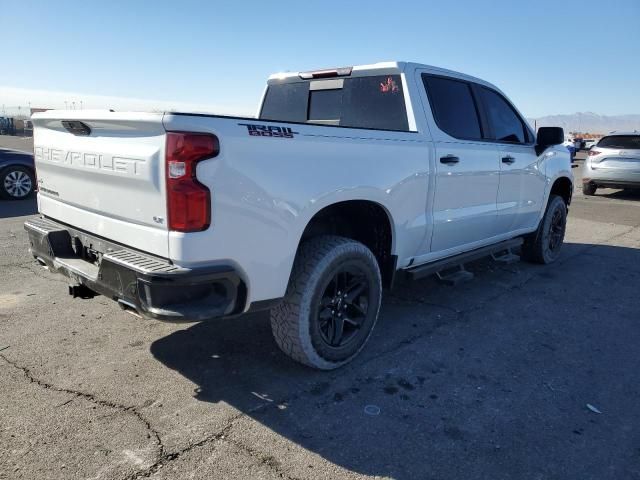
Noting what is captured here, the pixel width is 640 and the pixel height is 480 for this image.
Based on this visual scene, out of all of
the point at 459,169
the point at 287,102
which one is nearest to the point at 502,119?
the point at 459,169

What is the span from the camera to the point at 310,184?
2.89m

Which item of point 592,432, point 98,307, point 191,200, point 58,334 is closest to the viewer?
point 191,200

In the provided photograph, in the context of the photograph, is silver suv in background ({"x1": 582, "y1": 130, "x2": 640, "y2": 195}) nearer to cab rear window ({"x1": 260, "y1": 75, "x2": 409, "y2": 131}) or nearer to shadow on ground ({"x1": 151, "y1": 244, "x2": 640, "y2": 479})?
shadow on ground ({"x1": 151, "y1": 244, "x2": 640, "y2": 479})

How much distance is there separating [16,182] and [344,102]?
26.7 feet

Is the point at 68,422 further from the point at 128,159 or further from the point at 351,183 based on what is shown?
the point at 351,183

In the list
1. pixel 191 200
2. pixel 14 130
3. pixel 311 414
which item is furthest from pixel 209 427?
pixel 14 130

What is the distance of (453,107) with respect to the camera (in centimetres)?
431

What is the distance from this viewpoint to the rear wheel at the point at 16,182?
380 inches

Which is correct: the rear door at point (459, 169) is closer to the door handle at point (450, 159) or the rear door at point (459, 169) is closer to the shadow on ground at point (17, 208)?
the door handle at point (450, 159)

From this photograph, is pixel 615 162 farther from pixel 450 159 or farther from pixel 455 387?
pixel 455 387

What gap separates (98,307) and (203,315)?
7.42ft

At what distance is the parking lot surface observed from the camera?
246 cm

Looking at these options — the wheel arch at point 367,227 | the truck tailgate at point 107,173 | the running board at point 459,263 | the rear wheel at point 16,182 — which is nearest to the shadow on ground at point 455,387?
the running board at point 459,263

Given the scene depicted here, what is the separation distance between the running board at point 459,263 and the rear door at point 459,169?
113 mm
